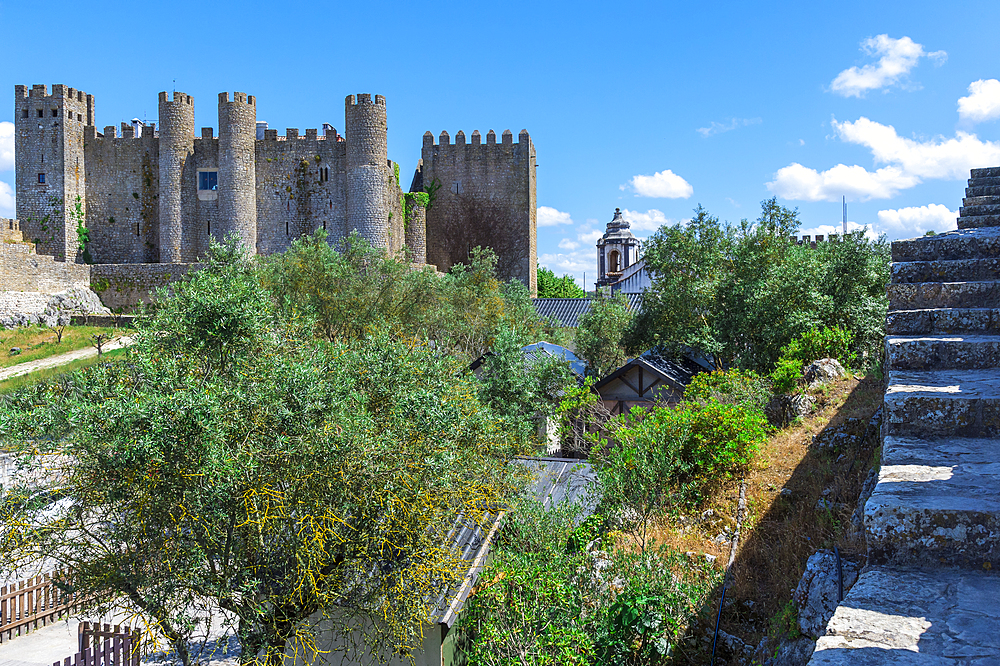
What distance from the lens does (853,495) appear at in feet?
19.1

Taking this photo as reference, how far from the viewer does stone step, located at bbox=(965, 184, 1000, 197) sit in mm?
8758

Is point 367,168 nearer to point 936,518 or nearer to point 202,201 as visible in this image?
point 202,201

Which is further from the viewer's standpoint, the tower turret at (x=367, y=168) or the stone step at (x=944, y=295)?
the tower turret at (x=367, y=168)

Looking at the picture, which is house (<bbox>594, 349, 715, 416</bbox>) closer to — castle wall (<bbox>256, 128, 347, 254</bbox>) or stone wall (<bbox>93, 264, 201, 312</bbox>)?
castle wall (<bbox>256, 128, 347, 254</bbox>)

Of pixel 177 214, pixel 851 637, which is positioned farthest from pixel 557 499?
pixel 177 214

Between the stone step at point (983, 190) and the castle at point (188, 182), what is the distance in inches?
1122

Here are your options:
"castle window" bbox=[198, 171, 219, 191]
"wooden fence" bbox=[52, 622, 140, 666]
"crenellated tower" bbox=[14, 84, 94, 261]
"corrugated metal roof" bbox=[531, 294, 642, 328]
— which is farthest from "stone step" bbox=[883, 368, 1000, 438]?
"crenellated tower" bbox=[14, 84, 94, 261]

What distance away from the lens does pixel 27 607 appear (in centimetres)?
1202

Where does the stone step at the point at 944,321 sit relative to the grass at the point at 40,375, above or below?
above

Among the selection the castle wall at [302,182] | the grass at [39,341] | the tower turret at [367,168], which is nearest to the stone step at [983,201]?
the grass at [39,341]

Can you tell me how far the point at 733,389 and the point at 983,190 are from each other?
13.8 ft

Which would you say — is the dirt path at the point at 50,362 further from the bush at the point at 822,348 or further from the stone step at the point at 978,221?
the stone step at the point at 978,221

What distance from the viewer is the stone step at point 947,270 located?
5.80 m

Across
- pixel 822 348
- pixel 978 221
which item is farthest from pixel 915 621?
pixel 822 348
